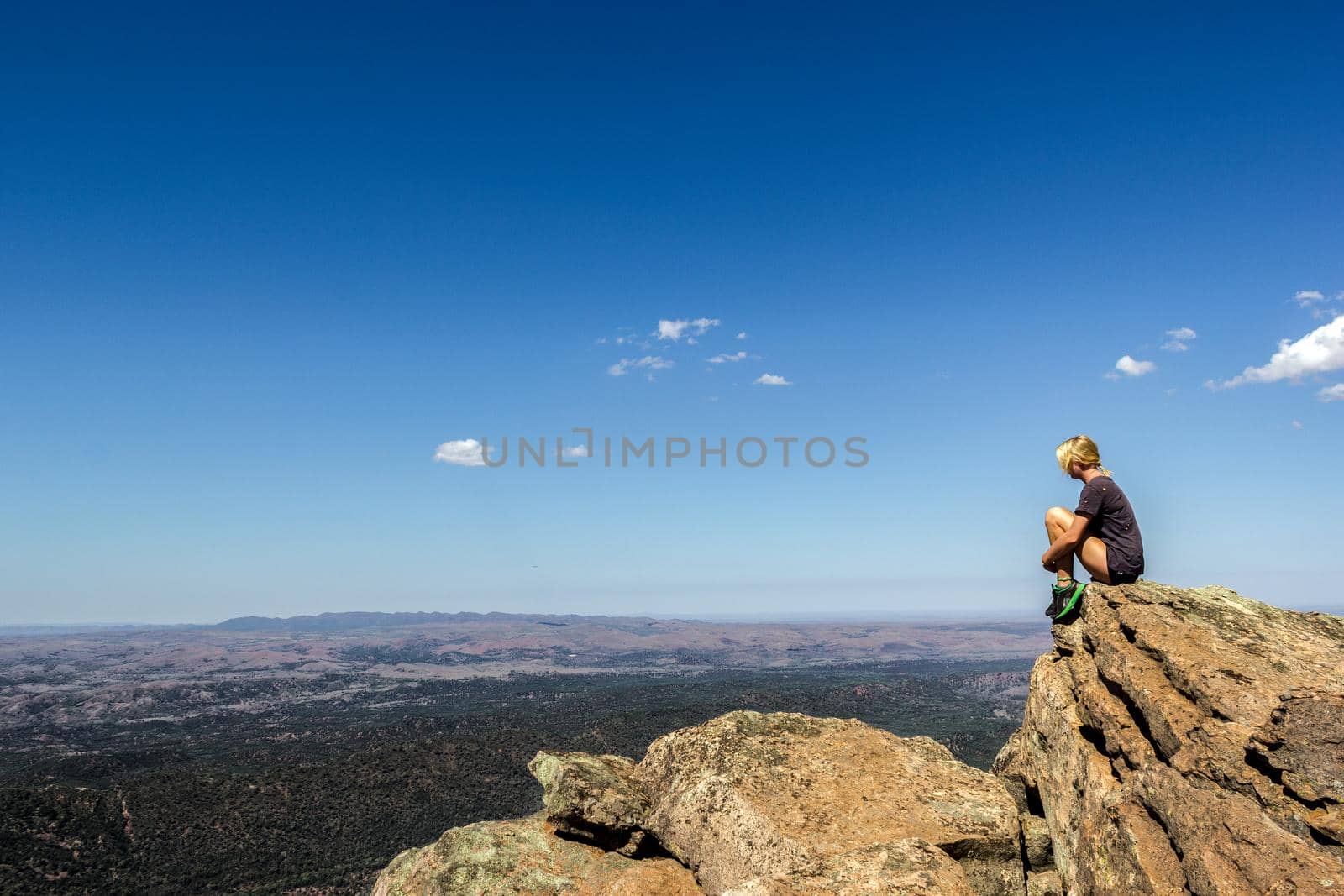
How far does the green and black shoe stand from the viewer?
12.0 metres

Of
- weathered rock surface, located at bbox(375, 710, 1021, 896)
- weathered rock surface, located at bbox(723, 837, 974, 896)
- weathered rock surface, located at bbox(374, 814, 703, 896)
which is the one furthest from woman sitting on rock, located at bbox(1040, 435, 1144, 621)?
weathered rock surface, located at bbox(374, 814, 703, 896)

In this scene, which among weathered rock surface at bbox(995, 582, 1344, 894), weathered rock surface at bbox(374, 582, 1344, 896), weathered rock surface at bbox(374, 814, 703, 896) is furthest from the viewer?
weathered rock surface at bbox(374, 814, 703, 896)

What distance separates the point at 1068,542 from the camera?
11094mm

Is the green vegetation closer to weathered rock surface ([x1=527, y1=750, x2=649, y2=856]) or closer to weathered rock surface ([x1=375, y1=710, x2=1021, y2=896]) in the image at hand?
weathered rock surface ([x1=375, y1=710, x2=1021, y2=896])

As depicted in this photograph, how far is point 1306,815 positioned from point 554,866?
910 cm

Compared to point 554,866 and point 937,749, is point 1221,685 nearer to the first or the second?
point 937,749

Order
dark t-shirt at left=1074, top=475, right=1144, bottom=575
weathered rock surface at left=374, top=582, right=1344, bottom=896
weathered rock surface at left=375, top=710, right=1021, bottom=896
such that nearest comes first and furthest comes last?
weathered rock surface at left=374, top=582, right=1344, bottom=896 → weathered rock surface at left=375, top=710, right=1021, bottom=896 → dark t-shirt at left=1074, top=475, right=1144, bottom=575

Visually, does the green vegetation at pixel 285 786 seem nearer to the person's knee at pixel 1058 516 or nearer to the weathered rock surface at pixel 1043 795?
the weathered rock surface at pixel 1043 795

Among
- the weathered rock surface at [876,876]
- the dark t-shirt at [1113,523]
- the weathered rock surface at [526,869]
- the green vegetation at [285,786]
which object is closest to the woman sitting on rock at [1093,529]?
the dark t-shirt at [1113,523]

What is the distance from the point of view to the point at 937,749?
12.1 m

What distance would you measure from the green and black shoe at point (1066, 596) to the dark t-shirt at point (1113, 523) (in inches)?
28.9

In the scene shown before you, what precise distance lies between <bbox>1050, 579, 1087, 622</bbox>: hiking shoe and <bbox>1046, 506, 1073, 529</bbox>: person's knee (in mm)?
1170

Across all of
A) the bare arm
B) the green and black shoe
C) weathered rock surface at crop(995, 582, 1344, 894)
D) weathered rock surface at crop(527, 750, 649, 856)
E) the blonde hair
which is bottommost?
weathered rock surface at crop(527, 750, 649, 856)

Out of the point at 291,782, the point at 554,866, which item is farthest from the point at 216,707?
the point at 554,866
